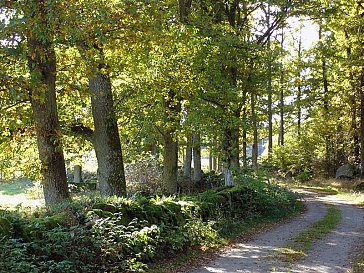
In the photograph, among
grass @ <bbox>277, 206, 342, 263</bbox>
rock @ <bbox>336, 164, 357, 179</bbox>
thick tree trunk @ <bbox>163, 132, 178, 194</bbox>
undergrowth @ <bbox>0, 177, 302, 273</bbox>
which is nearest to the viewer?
undergrowth @ <bbox>0, 177, 302, 273</bbox>

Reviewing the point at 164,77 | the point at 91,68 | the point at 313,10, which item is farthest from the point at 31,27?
the point at 313,10

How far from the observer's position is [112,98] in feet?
39.8

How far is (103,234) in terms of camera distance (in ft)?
24.5

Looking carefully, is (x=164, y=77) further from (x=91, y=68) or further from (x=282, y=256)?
(x=282, y=256)

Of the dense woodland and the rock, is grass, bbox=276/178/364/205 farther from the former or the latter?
the dense woodland

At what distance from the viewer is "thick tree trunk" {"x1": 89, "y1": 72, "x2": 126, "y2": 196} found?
11672 millimetres

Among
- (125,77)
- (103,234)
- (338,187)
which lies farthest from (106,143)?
(338,187)

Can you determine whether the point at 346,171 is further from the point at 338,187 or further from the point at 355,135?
the point at 355,135

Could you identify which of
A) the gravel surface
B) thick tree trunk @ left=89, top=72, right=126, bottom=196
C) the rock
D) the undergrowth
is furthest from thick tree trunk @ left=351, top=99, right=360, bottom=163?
thick tree trunk @ left=89, top=72, right=126, bottom=196

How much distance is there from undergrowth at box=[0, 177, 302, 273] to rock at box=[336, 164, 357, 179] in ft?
67.5

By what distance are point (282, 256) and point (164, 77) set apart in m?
6.35

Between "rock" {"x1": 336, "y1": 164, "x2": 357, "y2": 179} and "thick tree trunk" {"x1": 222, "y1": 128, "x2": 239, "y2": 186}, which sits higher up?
"thick tree trunk" {"x1": 222, "y1": 128, "x2": 239, "y2": 186}

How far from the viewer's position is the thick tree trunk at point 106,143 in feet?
38.3

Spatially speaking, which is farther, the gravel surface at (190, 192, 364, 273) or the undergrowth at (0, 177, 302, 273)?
the gravel surface at (190, 192, 364, 273)
